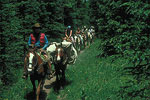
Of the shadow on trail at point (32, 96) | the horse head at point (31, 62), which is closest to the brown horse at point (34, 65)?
the horse head at point (31, 62)

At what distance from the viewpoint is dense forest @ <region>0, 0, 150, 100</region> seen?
4.75 m

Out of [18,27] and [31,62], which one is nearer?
[31,62]

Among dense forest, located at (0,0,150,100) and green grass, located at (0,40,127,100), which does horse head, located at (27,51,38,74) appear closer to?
green grass, located at (0,40,127,100)

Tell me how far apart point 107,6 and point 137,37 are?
994 centimetres

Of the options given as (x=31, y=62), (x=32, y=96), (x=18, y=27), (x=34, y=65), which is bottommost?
(x=32, y=96)

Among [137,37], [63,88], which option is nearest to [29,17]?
[63,88]

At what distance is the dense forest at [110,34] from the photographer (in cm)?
475

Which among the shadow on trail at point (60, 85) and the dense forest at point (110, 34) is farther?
the shadow on trail at point (60, 85)

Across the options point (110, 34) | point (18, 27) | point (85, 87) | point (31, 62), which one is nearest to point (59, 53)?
point (85, 87)

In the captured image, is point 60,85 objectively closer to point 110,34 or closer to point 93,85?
point 93,85

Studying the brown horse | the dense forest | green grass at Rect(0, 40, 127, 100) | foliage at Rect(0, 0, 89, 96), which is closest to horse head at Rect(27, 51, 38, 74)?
the brown horse

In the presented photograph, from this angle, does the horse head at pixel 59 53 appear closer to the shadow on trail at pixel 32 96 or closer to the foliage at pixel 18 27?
the shadow on trail at pixel 32 96

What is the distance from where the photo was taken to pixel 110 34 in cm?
1424

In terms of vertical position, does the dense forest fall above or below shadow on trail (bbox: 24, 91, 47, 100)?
above
